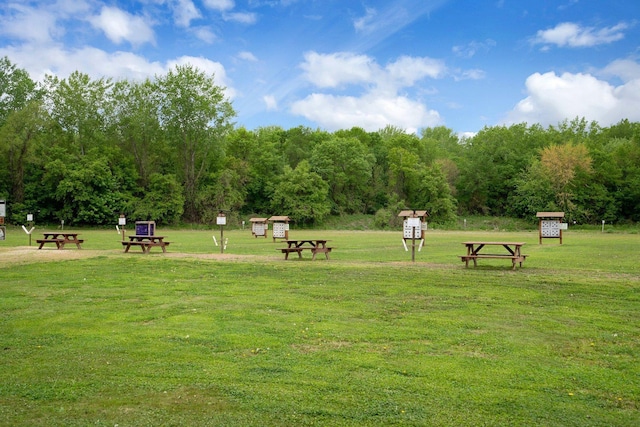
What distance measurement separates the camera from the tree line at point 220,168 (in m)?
52.3

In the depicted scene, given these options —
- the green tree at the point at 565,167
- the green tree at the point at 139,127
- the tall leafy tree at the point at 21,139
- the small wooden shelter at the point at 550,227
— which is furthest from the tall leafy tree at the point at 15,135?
the green tree at the point at 565,167

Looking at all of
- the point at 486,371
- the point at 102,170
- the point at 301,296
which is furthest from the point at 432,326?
the point at 102,170

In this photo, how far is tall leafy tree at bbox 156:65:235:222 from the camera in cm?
5609

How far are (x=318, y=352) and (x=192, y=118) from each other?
53.3 m

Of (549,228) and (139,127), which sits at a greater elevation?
(139,127)

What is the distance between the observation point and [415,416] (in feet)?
14.5

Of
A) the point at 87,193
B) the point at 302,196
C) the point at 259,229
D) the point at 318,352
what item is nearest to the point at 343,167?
the point at 302,196

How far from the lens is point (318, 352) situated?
634 centimetres

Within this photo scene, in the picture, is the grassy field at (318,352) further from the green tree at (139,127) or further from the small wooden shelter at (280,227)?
the green tree at (139,127)

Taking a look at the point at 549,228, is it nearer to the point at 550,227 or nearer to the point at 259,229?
the point at 550,227

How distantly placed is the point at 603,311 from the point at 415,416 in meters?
6.26

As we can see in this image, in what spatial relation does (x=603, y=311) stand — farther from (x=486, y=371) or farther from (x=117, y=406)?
(x=117, y=406)

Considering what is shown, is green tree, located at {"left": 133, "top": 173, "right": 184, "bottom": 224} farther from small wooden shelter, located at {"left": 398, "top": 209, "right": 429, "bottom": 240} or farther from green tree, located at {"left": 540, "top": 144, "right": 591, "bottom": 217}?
green tree, located at {"left": 540, "top": 144, "right": 591, "bottom": 217}

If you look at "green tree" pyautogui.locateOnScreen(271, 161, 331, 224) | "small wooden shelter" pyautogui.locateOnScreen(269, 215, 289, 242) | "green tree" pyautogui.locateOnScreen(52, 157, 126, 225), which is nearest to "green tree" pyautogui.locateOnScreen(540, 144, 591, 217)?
"green tree" pyautogui.locateOnScreen(271, 161, 331, 224)
